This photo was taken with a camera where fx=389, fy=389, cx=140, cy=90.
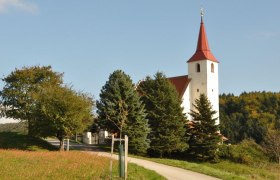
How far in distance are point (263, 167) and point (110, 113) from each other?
15.8 m

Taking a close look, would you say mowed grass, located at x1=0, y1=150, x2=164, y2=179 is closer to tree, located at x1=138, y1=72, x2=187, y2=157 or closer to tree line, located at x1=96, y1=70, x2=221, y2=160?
tree line, located at x1=96, y1=70, x2=221, y2=160

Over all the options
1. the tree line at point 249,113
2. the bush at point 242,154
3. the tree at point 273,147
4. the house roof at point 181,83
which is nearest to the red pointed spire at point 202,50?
the house roof at point 181,83

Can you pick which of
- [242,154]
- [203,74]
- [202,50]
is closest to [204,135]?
[242,154]

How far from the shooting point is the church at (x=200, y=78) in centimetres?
5038

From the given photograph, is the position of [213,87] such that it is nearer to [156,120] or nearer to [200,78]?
[200,78]

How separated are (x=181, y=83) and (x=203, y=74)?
310cm

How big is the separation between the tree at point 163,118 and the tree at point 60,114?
310 inches

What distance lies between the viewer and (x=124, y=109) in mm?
32812

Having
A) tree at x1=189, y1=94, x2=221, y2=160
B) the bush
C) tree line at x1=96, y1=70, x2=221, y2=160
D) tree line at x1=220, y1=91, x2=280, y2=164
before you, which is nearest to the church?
the bush

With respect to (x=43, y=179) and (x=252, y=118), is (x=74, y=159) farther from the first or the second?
(x=252, y=118)

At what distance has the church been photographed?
5038 centimetres

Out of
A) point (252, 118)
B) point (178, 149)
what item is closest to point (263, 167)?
point (178, 149)

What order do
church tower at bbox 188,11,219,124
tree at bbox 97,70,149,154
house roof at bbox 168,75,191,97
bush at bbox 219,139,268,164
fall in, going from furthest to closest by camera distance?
church tower at bbox 188,11,219,124 < house roof at bbox 168,75,191,97 < bush at bbox 219,139,268,164 < tree at bbox 97,70,149,154

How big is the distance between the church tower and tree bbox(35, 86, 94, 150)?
22814 millimetres
